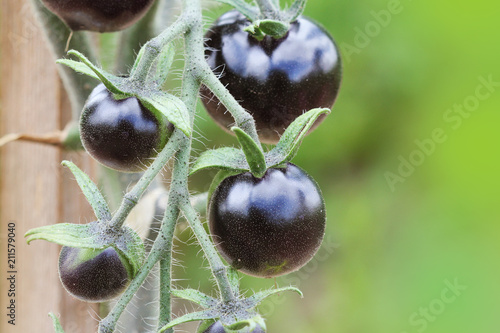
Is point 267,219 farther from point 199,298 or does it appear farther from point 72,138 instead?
point 72,138

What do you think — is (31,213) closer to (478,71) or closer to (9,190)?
(9,190)

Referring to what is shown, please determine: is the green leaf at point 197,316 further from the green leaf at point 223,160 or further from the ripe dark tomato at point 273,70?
the ripe dark tomato at point 273,70

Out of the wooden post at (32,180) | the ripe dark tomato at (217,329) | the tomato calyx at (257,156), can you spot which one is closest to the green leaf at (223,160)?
the tomato calyx at (257,156)

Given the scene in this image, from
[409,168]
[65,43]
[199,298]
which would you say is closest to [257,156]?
[199,298]

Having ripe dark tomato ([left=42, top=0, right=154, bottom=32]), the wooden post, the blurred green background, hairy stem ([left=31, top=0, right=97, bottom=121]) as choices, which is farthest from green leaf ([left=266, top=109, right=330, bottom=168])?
the blurred green background

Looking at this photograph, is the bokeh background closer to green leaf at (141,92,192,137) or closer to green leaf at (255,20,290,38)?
green leaf at (255,20,290,38)
